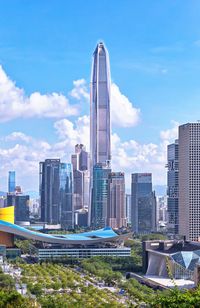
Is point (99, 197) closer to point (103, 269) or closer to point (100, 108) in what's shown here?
point (100, 108)

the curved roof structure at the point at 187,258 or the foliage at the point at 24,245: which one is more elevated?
the curved roof structure at the point at 187,258

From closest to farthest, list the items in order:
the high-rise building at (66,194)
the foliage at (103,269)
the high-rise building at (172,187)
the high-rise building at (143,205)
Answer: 1. the foliage at (103,269)
2. the high-rise building at (172,187)
3. the high-rise building at (143,205)
4. the high-rise building at (66,194)

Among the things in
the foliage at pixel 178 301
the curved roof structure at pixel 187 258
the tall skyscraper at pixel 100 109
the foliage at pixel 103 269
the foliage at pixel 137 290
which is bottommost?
the foliage at pixel 103 269

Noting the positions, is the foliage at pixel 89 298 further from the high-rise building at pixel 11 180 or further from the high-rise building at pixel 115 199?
the high-rise building at pixel 11 180

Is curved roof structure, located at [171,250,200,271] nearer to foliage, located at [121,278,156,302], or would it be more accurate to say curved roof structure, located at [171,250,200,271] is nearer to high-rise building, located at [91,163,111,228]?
foliage, located at [121,278,156,302]

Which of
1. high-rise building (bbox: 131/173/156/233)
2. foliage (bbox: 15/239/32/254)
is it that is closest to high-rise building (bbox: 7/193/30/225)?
high-rise building (bbox: 131/173/156/233)

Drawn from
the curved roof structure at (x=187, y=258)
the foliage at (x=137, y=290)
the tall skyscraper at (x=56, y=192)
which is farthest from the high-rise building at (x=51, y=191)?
the foliage at (x=137, y=290)
